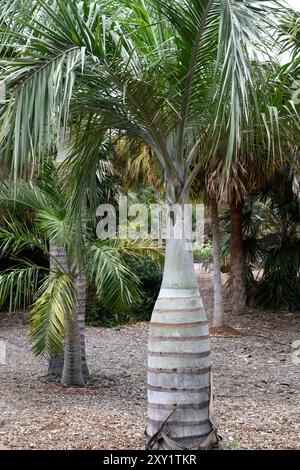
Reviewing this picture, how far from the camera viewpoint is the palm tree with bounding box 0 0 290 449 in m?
3.88

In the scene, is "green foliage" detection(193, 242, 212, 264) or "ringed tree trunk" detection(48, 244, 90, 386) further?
"green foliage" detection(193, 242, 212, 264)

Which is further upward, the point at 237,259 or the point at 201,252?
the point at 237,259

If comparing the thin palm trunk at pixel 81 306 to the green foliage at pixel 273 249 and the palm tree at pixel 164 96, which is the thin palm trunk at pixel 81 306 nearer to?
the palm tree at pixel 164 96

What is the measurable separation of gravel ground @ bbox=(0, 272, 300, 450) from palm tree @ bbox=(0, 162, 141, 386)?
0.69 metres

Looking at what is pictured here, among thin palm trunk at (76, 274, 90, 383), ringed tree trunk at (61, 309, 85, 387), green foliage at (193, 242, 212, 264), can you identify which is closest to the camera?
ringed tree trunk at (61, 309, 85, 387)

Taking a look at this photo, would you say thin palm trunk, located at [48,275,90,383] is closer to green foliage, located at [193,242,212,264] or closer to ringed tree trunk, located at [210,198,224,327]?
ringed tree trunk, located at [210,198,224,327]

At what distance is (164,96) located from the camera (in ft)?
15.0

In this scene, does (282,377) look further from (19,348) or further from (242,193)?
(19,348)

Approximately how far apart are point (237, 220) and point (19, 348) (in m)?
5.11

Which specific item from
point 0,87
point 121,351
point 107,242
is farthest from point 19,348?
point 0,87

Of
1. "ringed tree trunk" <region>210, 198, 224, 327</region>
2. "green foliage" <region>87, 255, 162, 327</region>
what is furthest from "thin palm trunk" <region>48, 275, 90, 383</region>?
"green foliage" <region>87, 255, 162, 327</region>

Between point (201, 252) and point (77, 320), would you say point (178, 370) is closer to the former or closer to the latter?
point (77, 320)

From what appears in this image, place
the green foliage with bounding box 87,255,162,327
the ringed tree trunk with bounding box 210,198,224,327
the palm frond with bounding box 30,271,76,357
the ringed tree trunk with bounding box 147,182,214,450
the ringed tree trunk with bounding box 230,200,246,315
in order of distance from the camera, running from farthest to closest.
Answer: the green foliage with bounding box 87,255,162,327 < the ringed tree trunk with bounding box 230,200,246,315 < the ringed tree trunk with bounding box 210,198,224,327 < the palm frond with bounding box 30,271,76,357 < the ringed tree trunk with bounding box 147,182,214,450

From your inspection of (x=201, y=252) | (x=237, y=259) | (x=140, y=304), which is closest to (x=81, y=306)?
(x=237, y=259)
